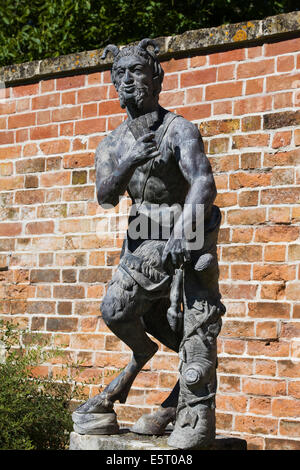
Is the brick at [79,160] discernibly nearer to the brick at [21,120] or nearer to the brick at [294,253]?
the brick at [21,120]

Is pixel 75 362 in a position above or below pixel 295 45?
below

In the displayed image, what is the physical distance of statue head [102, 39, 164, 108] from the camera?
428 cm

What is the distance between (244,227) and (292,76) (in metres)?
1.13

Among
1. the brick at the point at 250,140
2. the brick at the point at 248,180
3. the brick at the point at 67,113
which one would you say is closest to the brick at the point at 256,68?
the brick at the point at 250,140

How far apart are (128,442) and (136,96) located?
5.71ft

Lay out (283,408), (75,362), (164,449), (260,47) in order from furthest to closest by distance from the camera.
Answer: (75,362) < (260,47) < (283,408) < (164,449)

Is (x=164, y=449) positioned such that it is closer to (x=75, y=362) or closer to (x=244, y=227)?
(x=244, y=227)

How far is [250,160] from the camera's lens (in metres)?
6.12

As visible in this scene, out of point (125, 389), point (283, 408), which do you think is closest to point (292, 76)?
point (283, 408)

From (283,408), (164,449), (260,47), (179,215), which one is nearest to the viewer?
(164,449)

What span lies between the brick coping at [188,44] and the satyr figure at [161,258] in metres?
1.95

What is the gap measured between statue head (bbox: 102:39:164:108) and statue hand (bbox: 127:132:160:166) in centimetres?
27

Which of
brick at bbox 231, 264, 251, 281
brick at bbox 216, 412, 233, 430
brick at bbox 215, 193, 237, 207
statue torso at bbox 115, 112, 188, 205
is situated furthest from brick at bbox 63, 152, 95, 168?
statue torso at bbox 115, 112, 188, 205

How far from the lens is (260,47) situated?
6.18 m
